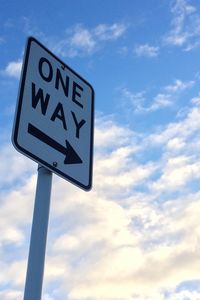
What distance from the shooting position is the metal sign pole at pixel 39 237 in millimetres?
1915

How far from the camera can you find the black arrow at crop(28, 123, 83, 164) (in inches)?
89.8

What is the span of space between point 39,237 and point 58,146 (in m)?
0.58

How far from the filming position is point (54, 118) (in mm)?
2447

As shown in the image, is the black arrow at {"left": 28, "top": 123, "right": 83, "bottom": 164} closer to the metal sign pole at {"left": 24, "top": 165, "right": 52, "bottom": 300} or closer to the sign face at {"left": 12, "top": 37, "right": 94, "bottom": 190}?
the sign face at {"left": 12, "top": 37, "right": 94, "bottom": 190}

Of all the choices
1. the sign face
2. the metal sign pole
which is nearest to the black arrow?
the sign face

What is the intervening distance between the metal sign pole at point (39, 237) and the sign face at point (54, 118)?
0.31 feet

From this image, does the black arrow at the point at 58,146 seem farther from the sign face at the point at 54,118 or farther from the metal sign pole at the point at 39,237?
the metal sign pole at the point at 39,237

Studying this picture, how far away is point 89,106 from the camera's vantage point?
287cm

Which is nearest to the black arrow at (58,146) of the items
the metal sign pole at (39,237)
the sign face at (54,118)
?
the sign face at (54,118)

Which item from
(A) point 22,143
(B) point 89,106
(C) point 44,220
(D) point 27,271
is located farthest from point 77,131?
(D) point 27,271

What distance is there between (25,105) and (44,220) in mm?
668

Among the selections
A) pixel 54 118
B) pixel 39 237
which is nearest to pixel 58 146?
pixel 54 118

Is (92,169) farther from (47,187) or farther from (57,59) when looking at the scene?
(57,59)

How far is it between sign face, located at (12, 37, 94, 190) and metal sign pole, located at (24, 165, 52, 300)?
9 centimetres
